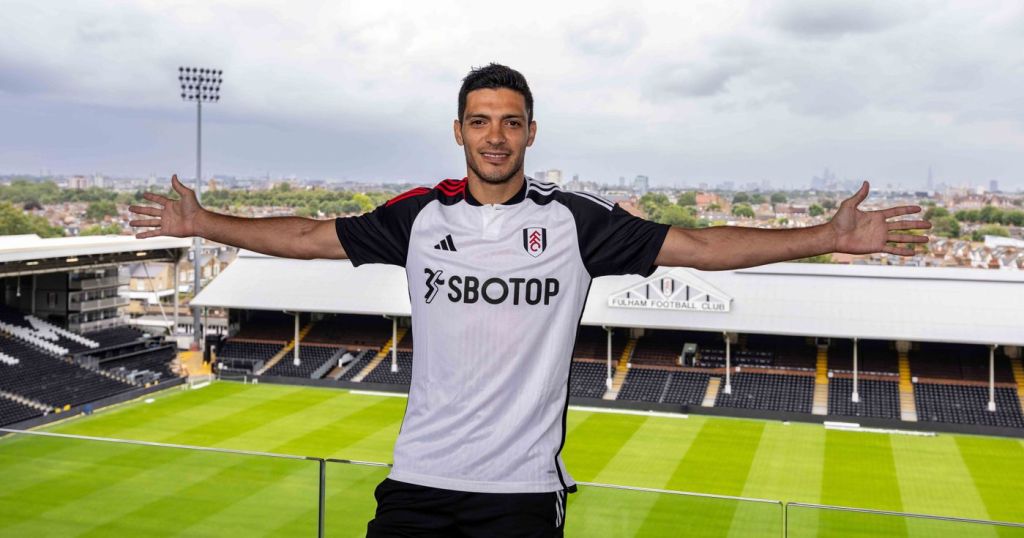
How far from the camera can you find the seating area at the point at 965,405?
83.6ft

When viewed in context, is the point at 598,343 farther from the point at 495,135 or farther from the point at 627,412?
the point at 495,135

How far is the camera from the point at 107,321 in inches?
1344

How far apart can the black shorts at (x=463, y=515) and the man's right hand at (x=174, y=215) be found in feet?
3.26

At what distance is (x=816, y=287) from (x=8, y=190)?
46747 millimetres

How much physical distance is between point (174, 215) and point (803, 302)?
2765 centimetres

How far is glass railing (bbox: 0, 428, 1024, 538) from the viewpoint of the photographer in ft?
11.6

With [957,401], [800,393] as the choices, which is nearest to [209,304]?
[800,393]

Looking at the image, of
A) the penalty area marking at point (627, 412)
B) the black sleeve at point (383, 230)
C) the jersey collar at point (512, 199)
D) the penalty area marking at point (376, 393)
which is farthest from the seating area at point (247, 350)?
the jersey collar at point (512, 199)

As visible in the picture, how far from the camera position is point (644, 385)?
28641mm

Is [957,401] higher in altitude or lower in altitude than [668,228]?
lower

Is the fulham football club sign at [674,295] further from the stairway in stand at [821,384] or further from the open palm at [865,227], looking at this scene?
the open palm at [865,227]

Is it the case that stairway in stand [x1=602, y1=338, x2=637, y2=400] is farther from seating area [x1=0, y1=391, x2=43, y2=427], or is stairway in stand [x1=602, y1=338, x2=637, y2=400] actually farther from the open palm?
the open palm

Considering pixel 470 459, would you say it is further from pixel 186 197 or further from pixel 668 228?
pixel 186 197

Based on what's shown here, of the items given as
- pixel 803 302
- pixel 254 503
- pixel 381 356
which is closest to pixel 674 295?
pixel 803 302
